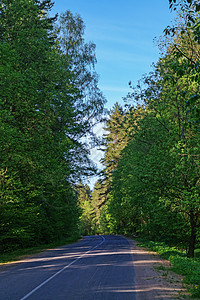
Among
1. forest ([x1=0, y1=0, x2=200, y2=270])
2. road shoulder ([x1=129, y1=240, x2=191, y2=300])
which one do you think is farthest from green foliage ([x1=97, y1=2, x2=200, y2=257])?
road shoulder ([x1=129, y1=240, x2=191, y2=300])

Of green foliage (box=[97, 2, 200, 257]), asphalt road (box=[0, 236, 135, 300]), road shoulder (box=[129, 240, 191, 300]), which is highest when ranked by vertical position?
green foliage (box=[97, 2, 200, 257])

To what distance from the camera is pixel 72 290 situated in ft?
28.6

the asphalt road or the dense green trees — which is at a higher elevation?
the dense green trees

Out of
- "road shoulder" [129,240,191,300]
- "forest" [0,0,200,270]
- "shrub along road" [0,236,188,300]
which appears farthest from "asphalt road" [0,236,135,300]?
"forest" [0,0,200,270]

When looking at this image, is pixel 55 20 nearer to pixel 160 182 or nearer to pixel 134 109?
pixel 134 109

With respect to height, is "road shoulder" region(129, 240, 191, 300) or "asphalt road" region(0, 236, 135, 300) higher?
"asphalt road" region(0, 236, 135, 300)

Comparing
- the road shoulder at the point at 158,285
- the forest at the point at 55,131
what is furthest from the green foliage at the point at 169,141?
the road shoulder at the point at 158,285

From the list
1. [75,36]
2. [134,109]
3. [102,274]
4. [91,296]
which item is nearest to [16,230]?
[102,274]

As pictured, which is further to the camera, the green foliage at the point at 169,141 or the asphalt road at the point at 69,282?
the green foliage at the point at 169,141

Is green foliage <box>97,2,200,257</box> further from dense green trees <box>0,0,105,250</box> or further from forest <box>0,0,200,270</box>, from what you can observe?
dense green trees <box>0,0,105,250</box>

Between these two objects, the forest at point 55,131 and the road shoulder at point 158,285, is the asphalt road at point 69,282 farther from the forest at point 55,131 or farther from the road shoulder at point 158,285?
the forest at point 55,131

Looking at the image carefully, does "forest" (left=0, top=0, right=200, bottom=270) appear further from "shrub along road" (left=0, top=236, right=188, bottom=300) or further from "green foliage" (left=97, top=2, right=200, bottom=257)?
"shrub along road" (left=0, top=236, right=188, bottom=300)

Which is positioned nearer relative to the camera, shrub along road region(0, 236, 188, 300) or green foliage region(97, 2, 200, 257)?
shrub along road region(0, 236, 188, 300)

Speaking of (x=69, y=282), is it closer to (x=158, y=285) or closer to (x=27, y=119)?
(x=158, y=285)
